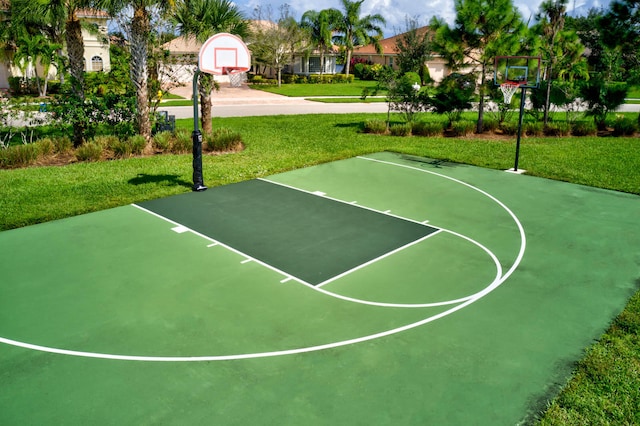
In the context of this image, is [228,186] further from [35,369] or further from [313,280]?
[35,369]

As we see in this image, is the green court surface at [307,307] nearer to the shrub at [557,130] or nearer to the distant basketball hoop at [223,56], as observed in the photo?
the distant basketball hoop at [223,56]

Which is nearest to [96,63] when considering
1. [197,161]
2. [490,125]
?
[490,125]

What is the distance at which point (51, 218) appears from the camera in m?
10.8

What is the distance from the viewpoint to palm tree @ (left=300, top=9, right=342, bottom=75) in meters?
52.4

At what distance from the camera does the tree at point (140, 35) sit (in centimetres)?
1513

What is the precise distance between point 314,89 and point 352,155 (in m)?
29.1

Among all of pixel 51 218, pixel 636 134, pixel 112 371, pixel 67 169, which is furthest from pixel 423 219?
pixel 636 134

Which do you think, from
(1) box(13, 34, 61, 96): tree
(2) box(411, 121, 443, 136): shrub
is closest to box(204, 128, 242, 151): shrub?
(2) box(411, 121, 443, 136): shrub

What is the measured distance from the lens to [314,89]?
148ft

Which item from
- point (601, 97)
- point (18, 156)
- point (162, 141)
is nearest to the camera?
point (18, 156)

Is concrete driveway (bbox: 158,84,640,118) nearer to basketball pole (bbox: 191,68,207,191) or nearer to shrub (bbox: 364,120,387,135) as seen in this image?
shrub (bbox: 364,120,387,135)

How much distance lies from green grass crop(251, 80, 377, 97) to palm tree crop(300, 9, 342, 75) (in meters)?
5.52

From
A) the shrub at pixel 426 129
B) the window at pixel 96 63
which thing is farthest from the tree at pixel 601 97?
the window at pixel 96 63

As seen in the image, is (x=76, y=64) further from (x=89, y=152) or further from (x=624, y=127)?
(x=624, y=127)
